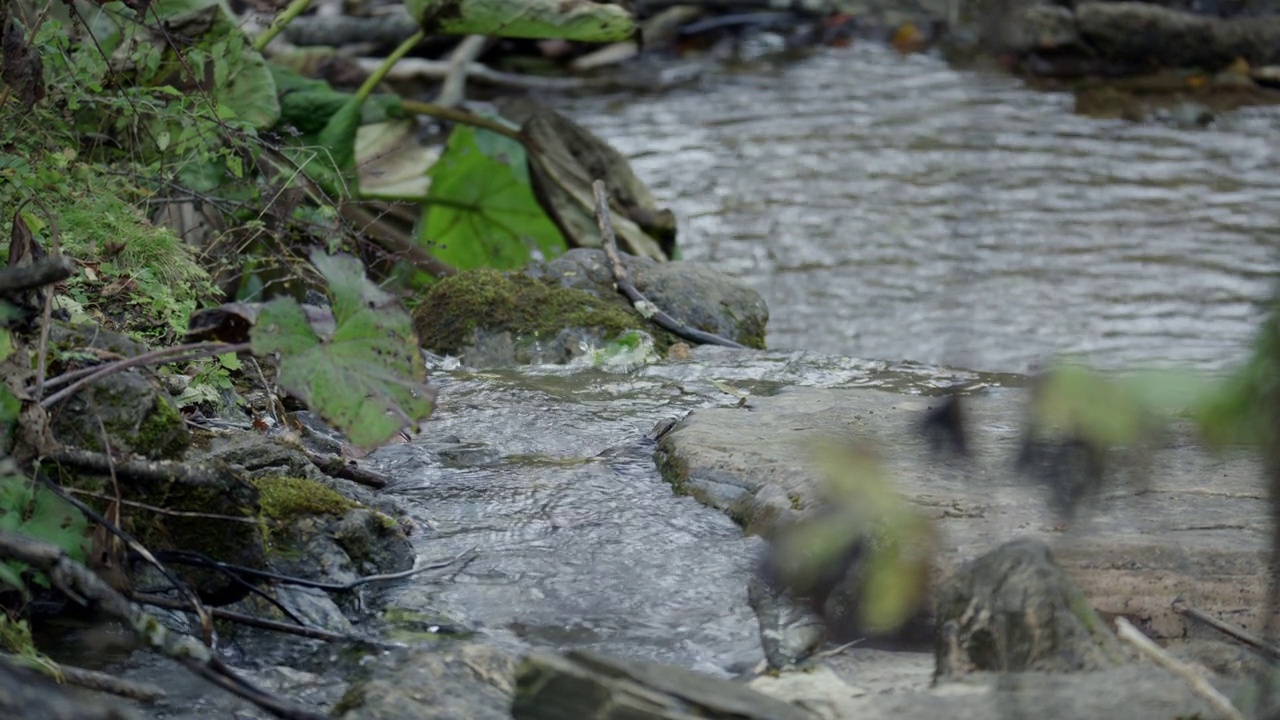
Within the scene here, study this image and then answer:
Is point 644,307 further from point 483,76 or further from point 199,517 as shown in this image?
point 483,76

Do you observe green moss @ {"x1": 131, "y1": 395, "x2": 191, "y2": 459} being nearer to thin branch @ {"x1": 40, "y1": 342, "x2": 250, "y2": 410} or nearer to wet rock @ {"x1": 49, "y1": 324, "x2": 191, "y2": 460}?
wet rock @ {"x1": 49, "y1": 324, "x2": 191, "y2": 460}

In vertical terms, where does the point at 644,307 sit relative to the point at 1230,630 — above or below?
below

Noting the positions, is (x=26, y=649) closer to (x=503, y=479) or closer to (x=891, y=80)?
(x=503, y=479)

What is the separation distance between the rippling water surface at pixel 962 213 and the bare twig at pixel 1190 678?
2.83m

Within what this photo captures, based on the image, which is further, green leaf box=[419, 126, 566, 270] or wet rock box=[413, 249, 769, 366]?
green leaf box=[419, 126, 566, 270]

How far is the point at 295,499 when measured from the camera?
2195 mm

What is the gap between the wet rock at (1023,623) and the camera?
1.73m

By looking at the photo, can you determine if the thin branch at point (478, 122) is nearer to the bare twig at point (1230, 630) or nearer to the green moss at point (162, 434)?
the green moss at point (162, 434)

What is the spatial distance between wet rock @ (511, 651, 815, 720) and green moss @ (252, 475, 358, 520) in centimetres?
61

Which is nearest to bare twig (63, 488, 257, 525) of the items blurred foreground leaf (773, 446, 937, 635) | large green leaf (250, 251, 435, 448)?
large green leaf (250, 251, 435, 448)

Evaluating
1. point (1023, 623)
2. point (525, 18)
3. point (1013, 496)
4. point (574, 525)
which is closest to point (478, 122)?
point (525, 18)

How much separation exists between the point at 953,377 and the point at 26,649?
240 cm

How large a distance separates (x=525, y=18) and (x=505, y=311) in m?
1.45

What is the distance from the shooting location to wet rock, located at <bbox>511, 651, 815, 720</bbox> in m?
1.58
